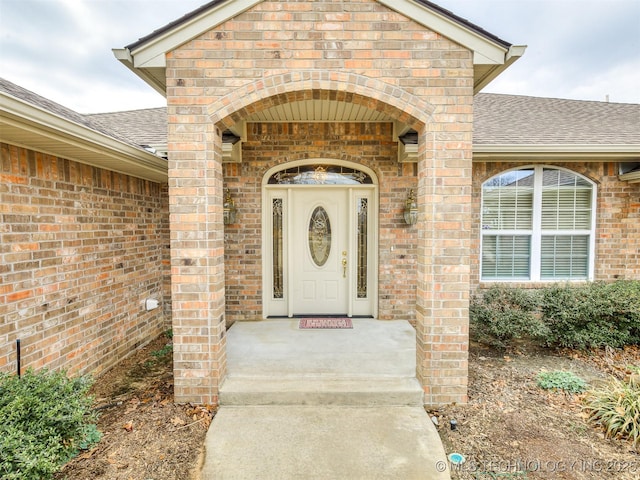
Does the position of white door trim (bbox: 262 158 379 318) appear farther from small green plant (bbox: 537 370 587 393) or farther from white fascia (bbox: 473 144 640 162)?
small green plant (bbox: 537 370 587 393)

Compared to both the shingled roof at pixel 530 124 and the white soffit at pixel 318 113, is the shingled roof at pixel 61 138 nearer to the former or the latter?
the shingled roof at pixel 530 124

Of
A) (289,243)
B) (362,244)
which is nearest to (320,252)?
(289,243)

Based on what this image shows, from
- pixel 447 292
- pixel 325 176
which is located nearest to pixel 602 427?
pixel 447 292

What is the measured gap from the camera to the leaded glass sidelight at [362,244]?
563 centimetres

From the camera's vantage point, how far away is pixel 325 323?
17.5 feet

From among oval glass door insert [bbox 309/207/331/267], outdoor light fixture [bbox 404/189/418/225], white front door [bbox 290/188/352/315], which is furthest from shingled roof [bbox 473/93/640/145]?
oval glass door insert [bbox 309/207/331/267]

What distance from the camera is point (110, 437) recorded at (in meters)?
2.82

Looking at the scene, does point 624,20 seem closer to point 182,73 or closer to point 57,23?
point 182,73

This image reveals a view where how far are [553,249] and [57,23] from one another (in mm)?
21794

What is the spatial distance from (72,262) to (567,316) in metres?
6.18

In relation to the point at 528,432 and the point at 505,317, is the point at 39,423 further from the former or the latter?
the point at 505,317

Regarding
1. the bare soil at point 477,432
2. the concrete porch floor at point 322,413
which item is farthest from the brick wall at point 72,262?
the concrete porch floor at point 322,413

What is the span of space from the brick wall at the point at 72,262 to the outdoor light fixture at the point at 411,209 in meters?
4.12

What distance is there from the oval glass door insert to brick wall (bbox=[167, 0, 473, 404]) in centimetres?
258
